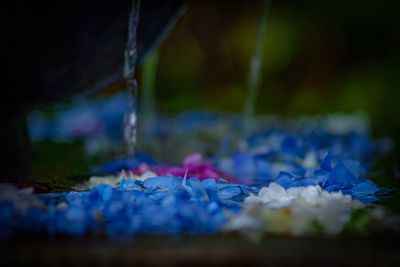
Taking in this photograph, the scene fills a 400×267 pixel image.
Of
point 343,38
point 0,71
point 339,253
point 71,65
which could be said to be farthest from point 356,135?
point 343,38

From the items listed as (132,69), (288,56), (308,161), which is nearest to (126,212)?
(132,69)

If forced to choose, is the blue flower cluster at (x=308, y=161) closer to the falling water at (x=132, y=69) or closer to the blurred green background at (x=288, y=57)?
the falling water at (x=132, y=69)

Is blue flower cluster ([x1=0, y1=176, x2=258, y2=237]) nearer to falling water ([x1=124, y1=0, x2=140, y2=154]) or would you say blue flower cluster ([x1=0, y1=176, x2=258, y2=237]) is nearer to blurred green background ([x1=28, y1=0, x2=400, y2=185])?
falling water ([x1=124, y1=0, x2=140, y2=154])

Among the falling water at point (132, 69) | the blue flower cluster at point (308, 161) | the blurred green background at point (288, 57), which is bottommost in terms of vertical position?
the blue flower cluster at point (308, 161)

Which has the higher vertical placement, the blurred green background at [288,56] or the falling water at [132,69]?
the blurred green background at [288,56]

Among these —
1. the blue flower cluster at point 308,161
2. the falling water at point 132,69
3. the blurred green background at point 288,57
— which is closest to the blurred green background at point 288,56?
the blurred green background at point 288,57

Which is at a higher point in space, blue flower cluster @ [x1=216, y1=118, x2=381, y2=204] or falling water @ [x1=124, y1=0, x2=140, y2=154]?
falling water @ [x1=124, y1=0, x2=140, y2=154]

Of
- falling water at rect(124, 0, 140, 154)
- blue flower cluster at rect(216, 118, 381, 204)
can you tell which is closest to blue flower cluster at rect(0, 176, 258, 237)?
blue flower cluster at rect(216, 118, 381, 204)

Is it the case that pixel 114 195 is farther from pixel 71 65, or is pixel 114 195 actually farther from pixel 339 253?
pixel 71 65
